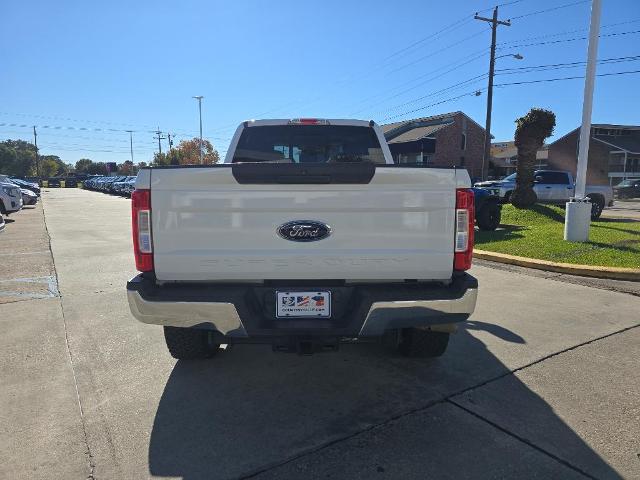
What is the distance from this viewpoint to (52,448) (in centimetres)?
268

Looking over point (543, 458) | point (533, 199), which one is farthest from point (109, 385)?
point (533, 199)

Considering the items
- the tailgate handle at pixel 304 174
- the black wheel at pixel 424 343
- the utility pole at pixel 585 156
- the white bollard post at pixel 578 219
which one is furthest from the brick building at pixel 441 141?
the tailgate handle at pixel 304 174

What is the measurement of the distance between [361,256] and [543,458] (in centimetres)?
154

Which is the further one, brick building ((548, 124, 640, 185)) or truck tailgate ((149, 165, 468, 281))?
brick building ((548, 124, 640, 185))

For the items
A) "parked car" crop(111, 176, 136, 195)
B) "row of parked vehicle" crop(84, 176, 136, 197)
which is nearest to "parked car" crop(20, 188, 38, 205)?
"row of parked vehicle" crop(84, 176, 136, 197)

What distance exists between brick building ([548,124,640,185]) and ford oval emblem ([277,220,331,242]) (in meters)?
51.9

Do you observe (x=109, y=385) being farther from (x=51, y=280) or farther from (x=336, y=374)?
(x=51, y=280)

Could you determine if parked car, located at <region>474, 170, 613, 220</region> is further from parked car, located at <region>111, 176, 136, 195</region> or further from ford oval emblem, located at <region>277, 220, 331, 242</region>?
parked car, located at <region>111, 176, 136, 195</region>

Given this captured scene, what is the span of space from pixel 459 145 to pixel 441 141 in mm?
2970

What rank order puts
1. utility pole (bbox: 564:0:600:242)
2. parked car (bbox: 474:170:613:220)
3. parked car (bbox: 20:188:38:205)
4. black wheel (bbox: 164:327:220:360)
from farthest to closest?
parked car (bbox: 20:188:38:205) → parked car (bbox: 474:170:613:220) → utility pole (bbox: 564:0:600:242) → black wheel (bbox: 164:327:220:360)

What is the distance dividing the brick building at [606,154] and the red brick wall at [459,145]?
1007 centimetres

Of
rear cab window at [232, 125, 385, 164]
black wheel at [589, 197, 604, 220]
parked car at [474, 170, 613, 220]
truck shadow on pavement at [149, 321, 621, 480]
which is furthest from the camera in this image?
parked car at [474, 170, 613, 220]

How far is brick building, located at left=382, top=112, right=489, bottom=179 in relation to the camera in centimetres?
4338

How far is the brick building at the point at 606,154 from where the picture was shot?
49.6 metres
